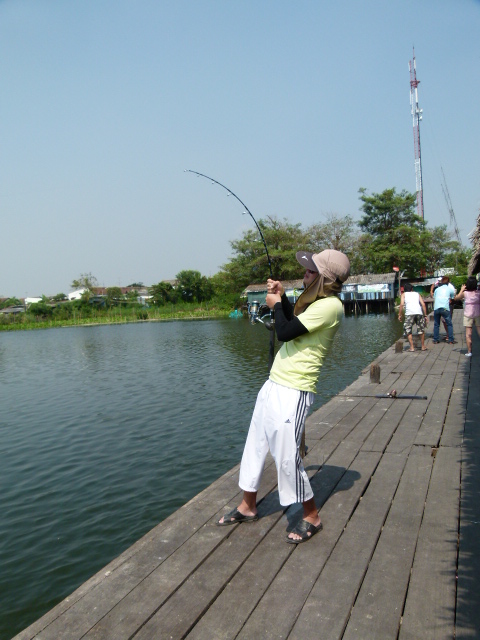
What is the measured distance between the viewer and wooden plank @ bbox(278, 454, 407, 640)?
228 cm

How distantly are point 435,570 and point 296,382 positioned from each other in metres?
1.20

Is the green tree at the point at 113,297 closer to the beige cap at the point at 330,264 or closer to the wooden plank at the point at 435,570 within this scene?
the wooden plank at the point at 435,570

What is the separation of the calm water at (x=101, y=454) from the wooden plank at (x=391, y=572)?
103 inches

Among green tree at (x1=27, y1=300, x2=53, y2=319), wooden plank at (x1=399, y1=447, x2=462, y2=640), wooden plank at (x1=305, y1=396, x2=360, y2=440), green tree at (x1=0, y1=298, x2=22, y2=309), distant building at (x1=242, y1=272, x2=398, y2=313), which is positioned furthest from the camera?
green tree at (x1=0, y1=298, x2=22, y2=309)

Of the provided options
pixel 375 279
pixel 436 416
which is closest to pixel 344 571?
pixel 436 416

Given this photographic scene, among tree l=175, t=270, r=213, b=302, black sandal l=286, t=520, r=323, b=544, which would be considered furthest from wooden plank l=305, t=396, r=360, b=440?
tree l=175, t=270, r=213, b=302

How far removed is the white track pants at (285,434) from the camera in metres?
2.94

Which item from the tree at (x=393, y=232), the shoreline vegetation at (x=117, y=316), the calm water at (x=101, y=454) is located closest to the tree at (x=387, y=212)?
the tree at (x=393, y=232)

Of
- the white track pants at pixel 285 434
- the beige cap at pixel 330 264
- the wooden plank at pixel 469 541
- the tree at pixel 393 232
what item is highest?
the tree at pixel 393 232

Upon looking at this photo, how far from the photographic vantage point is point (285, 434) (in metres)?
2.94

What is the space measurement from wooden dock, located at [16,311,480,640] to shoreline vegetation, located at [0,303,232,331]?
169 ft

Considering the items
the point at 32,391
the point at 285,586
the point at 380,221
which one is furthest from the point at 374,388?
the point at 380,221

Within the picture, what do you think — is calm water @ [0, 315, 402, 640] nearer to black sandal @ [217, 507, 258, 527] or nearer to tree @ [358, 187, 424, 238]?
black sandal @ [217, 507, 258, 527]

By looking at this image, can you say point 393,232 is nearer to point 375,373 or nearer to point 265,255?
point 265,255
